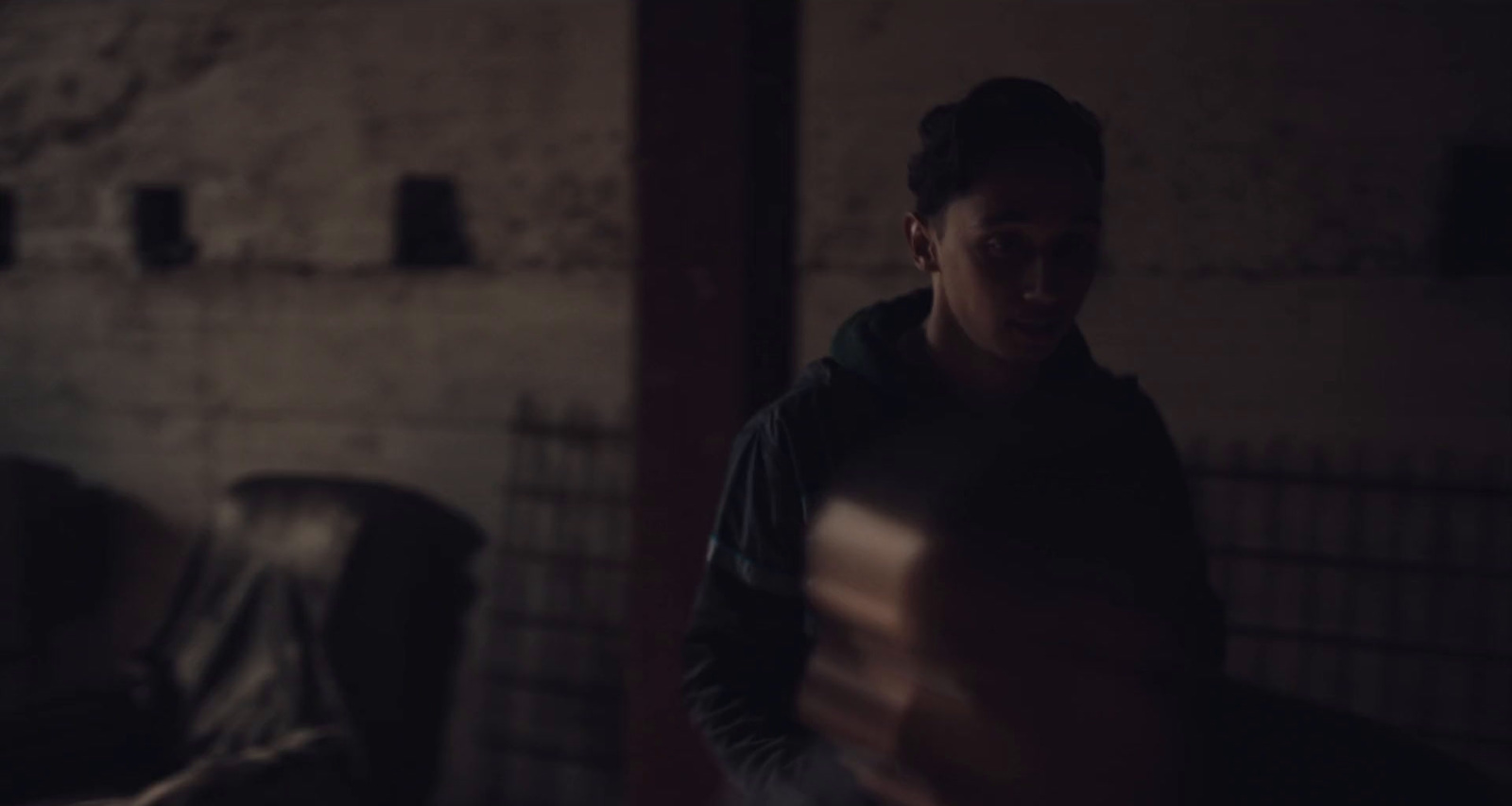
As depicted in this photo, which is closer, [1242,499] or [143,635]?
[1242,499]

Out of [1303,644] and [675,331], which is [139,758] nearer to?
[675,331]

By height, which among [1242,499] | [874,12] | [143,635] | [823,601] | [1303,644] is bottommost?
[143,635]

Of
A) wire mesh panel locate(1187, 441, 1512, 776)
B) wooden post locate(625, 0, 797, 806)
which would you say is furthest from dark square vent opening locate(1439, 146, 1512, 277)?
wooden post locate(625, 0, 797, 806)

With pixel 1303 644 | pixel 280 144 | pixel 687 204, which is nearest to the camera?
pixel 687 204

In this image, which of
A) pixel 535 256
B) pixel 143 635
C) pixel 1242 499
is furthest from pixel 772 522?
pixel 143 635

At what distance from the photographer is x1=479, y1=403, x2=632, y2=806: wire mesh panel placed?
11.2ft

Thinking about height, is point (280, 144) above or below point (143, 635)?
above

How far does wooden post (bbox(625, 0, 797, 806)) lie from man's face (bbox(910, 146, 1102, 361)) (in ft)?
3.74

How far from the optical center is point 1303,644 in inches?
107

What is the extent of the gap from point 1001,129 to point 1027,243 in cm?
11

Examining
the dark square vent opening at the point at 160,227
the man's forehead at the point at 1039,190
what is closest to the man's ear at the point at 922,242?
the man's forehead at the point at 1039,190

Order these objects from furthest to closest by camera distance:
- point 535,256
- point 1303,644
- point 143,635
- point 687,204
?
point 143,635 → point 535,256 → point 1303,644 → point 687,204

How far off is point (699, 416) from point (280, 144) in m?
2.21

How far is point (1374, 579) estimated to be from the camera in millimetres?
2664
